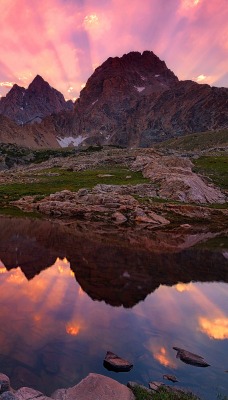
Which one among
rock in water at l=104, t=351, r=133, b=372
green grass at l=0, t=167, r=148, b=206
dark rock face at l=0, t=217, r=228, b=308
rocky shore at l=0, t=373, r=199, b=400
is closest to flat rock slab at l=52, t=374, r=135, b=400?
rocky shore at l=0, t=373, r=199, b=400

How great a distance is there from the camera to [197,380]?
42.0ft

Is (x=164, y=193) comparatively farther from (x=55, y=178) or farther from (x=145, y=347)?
(x=145, y=347)

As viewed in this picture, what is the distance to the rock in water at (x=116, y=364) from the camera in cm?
1311

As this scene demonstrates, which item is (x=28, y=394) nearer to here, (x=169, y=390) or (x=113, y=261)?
(x=169, y=390)

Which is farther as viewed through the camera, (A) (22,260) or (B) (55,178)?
(B) (55,178)

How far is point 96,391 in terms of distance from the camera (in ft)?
37.2

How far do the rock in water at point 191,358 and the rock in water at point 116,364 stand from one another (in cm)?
223

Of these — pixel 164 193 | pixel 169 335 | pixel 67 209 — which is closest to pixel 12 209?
pixel 67 209

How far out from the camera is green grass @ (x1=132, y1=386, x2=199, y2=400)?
Result: 1109 centimetres

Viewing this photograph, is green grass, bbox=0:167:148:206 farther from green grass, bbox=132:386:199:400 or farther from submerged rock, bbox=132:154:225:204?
green grass, bbox=132:386:199:400

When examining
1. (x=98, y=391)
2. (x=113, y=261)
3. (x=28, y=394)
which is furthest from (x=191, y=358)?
(x=113, y=261)

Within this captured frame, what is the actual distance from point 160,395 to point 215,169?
98.5 m

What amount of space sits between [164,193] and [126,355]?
54.2m

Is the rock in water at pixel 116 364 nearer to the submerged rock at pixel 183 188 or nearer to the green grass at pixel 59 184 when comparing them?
the submerged rock at pixel 183 188
